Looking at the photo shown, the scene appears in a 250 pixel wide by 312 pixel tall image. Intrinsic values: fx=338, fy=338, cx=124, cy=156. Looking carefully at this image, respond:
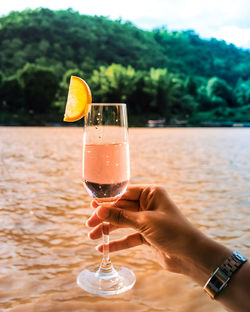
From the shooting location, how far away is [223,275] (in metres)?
0.62

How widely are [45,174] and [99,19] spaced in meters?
45.4

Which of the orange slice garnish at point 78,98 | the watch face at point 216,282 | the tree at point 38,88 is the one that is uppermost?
the tree at point 38,88

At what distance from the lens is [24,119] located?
1099 inches

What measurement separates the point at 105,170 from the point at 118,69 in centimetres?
3361

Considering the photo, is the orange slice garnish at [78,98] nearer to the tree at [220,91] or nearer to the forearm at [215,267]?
the forearm at [215,267]

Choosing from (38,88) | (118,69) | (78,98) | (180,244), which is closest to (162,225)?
(180,244)

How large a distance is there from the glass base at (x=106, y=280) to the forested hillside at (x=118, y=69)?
90.9ft

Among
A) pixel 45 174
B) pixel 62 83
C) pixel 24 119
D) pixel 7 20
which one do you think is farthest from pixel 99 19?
pixel 45 174

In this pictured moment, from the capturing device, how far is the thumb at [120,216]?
74 cm

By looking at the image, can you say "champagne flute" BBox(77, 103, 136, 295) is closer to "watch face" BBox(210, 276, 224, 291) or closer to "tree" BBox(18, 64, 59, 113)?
"watch face" BBox(210, 276, 224, 291)

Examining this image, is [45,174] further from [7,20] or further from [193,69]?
[7,20]

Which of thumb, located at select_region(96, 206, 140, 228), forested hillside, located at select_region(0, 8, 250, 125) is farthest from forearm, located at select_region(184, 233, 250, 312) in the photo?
forested hillside, located at select_region(0, 8, 250, 125)

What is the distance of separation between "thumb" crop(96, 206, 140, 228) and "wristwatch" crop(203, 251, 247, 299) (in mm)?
192

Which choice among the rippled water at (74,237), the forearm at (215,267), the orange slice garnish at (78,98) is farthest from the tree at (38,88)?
the forearm at (215,267)
